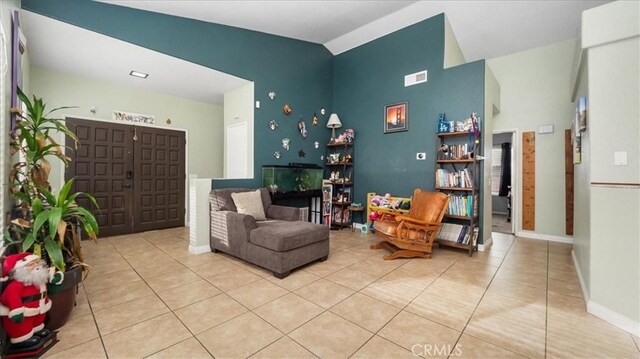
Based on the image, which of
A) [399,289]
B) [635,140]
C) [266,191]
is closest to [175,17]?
[266,191]

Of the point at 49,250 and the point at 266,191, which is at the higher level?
the point at 266,191

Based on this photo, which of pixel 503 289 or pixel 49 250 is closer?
pixel 49 250

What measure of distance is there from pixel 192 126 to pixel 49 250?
12.8 ft

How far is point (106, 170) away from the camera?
4.19 meters

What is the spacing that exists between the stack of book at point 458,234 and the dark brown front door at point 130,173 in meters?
4.76

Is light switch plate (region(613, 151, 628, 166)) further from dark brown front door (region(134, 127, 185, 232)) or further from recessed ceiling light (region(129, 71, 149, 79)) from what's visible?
dark brown front door (region(134, 127, 185, 232))

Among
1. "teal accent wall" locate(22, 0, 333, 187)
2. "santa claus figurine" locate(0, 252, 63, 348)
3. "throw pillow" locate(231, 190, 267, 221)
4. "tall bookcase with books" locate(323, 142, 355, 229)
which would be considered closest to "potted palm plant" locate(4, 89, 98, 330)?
"santa claus figurine" locate(0, 252, 63, 348)

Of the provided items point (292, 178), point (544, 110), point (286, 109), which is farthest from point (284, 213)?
point (544, 110)

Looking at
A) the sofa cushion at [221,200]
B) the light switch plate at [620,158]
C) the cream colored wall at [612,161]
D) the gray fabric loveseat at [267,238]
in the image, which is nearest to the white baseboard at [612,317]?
the cream colored wall at [612,161]

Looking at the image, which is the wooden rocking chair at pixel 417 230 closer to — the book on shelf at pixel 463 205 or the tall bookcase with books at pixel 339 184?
the book on shelf at pixel 463 205

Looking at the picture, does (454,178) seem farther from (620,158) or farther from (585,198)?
(620,158)

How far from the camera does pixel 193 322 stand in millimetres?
1785

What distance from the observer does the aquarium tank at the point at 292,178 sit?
4.25 metres

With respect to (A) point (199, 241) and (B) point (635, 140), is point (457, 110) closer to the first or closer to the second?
(B) point (635, 140)
